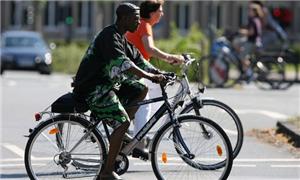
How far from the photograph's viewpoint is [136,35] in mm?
10281

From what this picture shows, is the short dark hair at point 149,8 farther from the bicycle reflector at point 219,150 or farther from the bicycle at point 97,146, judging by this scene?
the bicycle reflector at point 219,150

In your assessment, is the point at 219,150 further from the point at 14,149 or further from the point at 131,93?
the point at 14,149

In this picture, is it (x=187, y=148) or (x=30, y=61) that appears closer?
(x=187, y=148)

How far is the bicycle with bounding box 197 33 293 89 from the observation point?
22.7 metres

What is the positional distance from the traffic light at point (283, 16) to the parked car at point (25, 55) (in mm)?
32305

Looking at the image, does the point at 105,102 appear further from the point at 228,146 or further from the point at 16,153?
the point at 16,153

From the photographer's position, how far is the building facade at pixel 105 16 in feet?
209

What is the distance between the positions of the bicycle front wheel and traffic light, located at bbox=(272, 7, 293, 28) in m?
55.8

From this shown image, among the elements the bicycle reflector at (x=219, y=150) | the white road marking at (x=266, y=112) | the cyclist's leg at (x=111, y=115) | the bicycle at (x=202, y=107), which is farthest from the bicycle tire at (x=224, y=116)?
the white road marking at (x=266, y=112)

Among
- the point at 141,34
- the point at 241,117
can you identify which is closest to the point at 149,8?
the point at 141,34

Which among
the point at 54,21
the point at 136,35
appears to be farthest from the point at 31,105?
the point at 54,21

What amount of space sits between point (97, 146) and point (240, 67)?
46.7 ft

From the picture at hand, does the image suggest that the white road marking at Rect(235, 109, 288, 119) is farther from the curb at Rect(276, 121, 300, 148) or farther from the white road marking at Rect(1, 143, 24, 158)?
the white road marking at Rect(1, 143, 24, 158)

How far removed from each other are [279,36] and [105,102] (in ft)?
55.3
